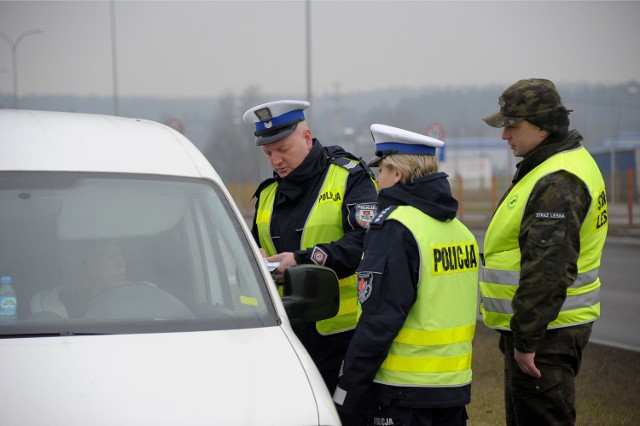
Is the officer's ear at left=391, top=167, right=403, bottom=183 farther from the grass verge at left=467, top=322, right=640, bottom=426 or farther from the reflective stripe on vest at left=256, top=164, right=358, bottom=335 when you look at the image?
the grass verge at left=467, top=322, right=640, bottom=426

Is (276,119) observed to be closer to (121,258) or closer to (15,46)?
(121,258)

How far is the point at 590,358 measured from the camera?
328 inches

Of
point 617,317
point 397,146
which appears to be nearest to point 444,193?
point 397,146

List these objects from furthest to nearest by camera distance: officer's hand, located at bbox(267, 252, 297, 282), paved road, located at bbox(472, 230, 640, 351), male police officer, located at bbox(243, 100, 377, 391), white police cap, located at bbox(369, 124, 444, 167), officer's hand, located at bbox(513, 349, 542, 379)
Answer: paved road, located at bbox(472, 230, 640, 351), male police officer, located at bbox(243, 100, 377, 391), officer's hand, located at bbox(267, 252, 297, 282), officer's hand, located at bbox(513, 349, 542, 379), white police cap, located at bbox(369, 124, 444, 167)

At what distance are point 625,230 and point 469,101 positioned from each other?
86168 millimetres

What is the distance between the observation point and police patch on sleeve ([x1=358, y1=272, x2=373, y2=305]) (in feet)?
12.6

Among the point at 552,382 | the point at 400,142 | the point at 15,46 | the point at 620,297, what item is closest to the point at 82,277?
the point at 400,142

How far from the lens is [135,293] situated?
3.63 meters

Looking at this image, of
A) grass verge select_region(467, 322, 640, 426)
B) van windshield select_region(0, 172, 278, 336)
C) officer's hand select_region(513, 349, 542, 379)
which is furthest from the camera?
grass verge select_region(467, 322, 640, 426)

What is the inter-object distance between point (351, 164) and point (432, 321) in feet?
4.39

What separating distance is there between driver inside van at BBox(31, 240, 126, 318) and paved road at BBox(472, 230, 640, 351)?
636 centimetres

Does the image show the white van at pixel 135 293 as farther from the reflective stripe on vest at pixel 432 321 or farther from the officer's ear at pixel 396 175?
the officer's ear at pixel 396 175

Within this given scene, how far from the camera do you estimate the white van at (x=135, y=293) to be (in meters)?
2.94

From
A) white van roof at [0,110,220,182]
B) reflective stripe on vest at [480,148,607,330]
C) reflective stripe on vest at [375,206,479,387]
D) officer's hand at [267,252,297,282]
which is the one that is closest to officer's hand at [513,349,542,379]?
reflective stripe on vest at [480,148,607,330]
